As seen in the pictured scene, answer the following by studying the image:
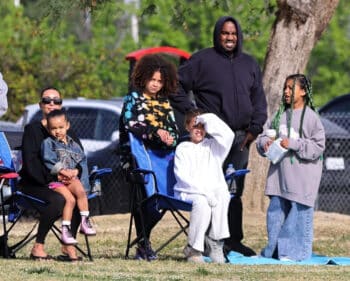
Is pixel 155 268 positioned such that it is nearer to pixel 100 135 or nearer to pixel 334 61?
pixel 100 135

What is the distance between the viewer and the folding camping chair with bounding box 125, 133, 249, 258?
10.8 m

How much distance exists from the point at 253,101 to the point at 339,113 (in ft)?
27.2

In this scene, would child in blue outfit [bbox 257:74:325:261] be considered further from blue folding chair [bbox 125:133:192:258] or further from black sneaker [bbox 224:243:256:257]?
blue folding chair [bbox 125:133:192:258]

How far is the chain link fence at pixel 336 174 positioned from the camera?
1786cm

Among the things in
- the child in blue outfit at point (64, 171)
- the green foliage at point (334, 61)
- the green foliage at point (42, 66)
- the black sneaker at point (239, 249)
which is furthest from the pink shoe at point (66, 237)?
Answer: the green foliage at point (334, 61)

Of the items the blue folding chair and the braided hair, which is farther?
the braided hair

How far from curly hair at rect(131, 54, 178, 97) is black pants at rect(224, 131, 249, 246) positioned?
76 cm

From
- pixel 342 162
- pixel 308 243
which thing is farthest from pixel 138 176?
pixel 342 162

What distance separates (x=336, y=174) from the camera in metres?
17.9

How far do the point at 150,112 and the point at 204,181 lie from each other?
0.78 meters

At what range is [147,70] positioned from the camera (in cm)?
1105

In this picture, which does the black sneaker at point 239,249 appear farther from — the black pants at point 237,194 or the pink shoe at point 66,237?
the pink shoe at point 66,237

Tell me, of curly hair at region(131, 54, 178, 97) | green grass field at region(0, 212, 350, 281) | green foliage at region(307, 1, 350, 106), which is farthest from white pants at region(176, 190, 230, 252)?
green foliage at region(307, 1, 350, 106)

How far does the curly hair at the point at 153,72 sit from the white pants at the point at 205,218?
0.99 metres
